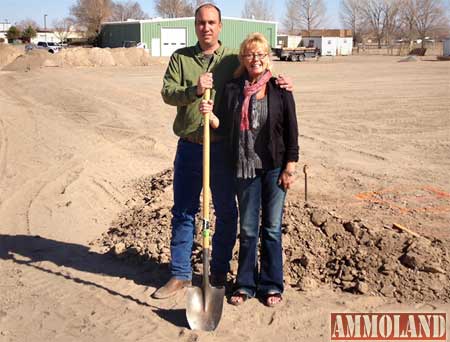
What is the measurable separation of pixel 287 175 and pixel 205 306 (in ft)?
3.59

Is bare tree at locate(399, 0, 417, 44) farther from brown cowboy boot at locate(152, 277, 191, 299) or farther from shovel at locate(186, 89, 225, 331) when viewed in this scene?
shovel at locate(186, 89, 225, 331)

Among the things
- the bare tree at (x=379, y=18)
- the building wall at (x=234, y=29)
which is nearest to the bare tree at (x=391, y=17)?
the bare tree at (x=379, y=18)

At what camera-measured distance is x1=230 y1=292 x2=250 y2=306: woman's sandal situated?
4.41 metres

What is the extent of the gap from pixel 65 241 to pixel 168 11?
95.1 metres

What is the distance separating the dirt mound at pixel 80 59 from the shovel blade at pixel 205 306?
33123 millimetres

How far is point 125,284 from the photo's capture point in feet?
16.1

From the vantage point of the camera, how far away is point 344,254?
5039 mm

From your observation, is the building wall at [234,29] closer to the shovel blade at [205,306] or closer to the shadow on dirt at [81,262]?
the shadow on dirt at [81,262]

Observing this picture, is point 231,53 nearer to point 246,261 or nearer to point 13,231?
point 246,261

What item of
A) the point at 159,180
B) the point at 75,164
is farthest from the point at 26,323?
the point at 75,164

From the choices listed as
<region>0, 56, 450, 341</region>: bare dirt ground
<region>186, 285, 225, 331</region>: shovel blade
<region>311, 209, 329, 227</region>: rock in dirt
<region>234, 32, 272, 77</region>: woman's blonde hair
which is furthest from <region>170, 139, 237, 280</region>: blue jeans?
<region>311, 209, 329, 227</region>: rock in dirt

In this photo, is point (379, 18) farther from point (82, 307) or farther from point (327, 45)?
point (82, 307)

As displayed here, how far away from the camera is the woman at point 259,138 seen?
4012mm

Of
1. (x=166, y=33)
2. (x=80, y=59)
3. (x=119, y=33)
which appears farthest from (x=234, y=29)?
(x=80, y=59)
